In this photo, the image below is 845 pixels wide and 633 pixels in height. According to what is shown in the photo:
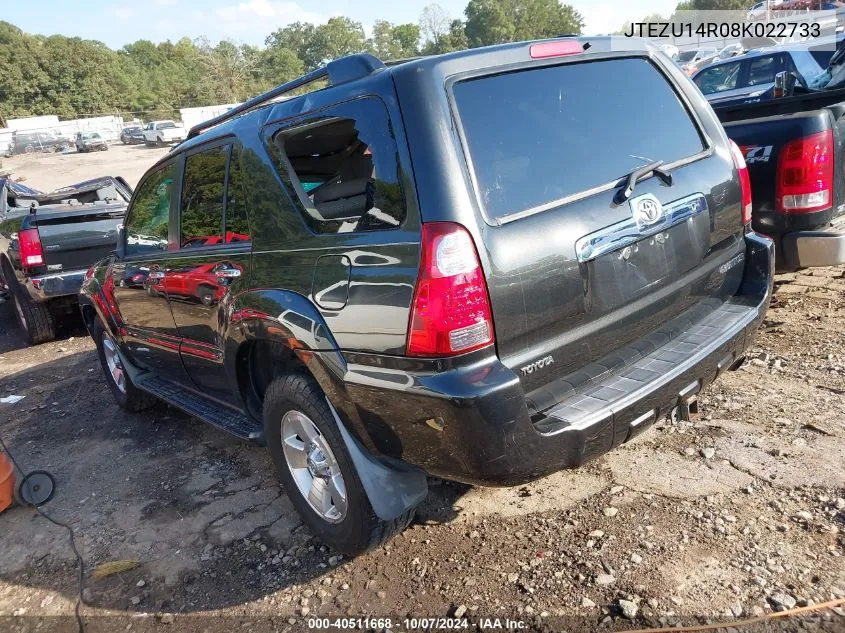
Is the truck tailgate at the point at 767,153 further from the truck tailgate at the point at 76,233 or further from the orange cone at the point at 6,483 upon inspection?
the truck tailgate at the point at 76,233

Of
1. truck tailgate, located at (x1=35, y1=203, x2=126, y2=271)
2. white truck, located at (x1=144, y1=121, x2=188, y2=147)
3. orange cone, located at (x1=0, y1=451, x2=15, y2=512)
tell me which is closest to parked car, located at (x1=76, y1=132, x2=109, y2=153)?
white truck, located at (x1=144, y1=121, x2=188, y2=147)

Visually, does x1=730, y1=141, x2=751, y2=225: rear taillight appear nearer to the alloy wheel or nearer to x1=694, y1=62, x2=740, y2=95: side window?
the alloy wheel

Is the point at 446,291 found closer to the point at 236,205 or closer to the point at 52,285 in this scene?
the point at 236,205

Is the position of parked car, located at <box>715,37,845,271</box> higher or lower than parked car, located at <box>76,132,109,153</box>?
lower

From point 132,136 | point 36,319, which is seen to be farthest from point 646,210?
point 132,136

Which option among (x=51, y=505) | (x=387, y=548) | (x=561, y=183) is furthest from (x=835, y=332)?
(x=51, y=505)

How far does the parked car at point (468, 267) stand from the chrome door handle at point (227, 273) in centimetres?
2

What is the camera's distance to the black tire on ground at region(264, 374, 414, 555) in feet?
8.21

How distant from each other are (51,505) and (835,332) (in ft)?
16.4

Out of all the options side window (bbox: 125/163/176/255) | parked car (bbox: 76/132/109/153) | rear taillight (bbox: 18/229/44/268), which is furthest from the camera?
parked car (bbox: 76/132/109/153)

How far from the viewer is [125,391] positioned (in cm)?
480

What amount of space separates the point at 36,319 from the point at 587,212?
6.67m

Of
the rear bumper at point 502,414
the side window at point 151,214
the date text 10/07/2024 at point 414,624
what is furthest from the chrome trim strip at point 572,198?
the side window at point 151,214

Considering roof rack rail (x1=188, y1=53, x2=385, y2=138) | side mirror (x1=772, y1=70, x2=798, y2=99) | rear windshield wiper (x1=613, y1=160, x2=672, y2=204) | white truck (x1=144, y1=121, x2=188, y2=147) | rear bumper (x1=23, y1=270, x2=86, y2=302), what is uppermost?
white truck (x1=144, y1=121, x2=188, y2=147)
